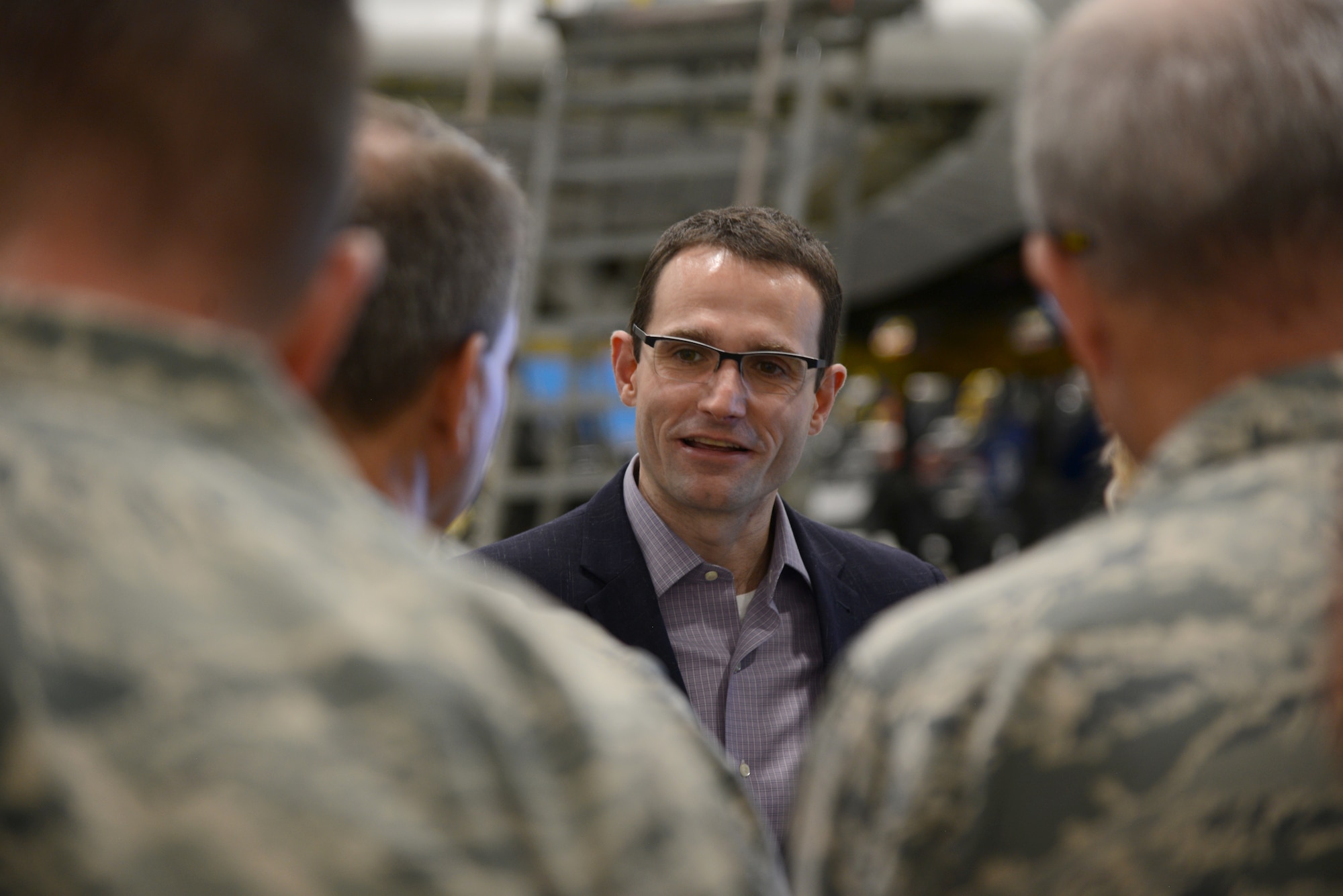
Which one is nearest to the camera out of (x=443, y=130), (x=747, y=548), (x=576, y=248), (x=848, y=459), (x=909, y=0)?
(x=443, y=130)

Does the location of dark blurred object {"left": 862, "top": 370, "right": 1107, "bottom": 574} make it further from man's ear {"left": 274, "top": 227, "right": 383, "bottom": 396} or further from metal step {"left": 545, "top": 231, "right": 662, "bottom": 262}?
man's ear {"left": 274, "top": 227, "right": 383, "bottom": 396}

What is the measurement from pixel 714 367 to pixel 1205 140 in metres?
1.48

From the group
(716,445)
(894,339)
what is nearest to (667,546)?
(716,445)

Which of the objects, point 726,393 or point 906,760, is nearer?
point 906,760

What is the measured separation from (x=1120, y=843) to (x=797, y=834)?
0.30 m

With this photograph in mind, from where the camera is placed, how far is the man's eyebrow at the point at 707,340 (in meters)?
2.36

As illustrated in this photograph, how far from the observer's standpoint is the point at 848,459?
12.3 m

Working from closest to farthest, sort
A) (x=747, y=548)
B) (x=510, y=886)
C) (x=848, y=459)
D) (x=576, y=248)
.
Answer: (x=510, y=886), (x=747, y=548), (x=576, y=248), (x=848, y=459)

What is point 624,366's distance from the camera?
2592mm

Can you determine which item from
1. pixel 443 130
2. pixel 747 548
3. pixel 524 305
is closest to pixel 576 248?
pixel 524 305

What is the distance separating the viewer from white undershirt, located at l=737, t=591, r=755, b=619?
231 centimetres

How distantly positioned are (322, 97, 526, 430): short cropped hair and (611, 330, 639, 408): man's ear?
135 cm

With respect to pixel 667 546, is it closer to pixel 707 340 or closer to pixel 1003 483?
pixel 707 340

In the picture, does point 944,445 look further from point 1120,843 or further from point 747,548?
point 1120,843
